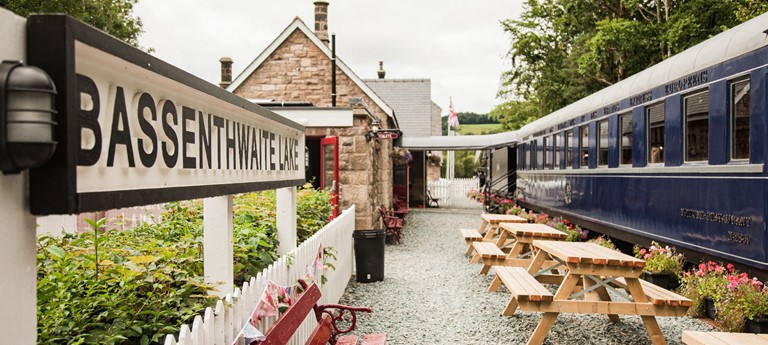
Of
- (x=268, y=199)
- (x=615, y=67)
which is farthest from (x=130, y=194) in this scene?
(x=615, y=67)

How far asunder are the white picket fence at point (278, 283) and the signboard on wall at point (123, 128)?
582mm

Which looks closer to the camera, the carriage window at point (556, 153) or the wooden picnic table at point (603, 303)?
the wooden picnic table at point (603, 303)

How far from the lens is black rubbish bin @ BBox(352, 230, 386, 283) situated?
9508 millimetres

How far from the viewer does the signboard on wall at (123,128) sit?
1.71 meters

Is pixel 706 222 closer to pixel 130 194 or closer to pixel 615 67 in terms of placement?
pixel 130 194

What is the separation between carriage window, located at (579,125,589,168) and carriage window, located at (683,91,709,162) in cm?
444

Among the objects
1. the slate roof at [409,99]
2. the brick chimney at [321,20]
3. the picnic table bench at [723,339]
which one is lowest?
the picnic table bench at [723,339]

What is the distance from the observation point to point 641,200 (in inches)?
368

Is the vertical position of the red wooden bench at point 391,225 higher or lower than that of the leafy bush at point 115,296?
lower

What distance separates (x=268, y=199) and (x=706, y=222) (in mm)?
5372

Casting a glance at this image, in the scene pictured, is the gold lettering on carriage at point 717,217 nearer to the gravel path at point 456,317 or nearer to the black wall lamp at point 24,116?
the gravel path at point 456,317

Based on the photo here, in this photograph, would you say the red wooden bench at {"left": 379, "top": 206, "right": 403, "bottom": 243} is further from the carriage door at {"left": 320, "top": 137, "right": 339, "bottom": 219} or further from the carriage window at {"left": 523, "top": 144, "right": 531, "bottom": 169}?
the carriage window at {"left": 523, "top": 144, "right": 531, "bottom": 169}

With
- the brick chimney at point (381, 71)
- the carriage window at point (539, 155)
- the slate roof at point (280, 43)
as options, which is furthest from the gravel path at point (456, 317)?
the brick chimney at point (381, 71)

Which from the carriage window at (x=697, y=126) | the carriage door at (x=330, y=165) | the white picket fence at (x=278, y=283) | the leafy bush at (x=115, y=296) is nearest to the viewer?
the leafy bush at (x=115, y=296)
